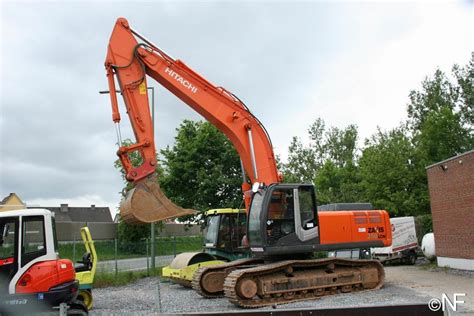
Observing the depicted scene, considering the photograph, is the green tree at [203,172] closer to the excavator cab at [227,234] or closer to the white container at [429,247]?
the excavator cab at [227,234]

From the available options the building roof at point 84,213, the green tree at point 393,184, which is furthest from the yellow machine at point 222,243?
the building roof at point 84,213

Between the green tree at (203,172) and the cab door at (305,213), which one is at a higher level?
the green tree at (203,172)

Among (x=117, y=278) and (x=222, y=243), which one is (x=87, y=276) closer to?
(x=222, y=243)

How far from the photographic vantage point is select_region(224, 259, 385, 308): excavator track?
37.6 ft

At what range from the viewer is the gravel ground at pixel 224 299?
1137 centimetres

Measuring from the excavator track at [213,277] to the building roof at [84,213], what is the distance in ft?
187

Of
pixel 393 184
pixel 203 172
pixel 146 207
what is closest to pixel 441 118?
pixel 393 184

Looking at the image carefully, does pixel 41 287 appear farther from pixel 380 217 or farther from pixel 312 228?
pixel 380 217

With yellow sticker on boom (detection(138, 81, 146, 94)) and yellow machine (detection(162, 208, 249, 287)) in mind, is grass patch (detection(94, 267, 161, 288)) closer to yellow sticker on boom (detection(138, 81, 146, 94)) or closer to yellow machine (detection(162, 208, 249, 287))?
yellow machine (detection(162, 208, 249, 287))

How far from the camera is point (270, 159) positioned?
1320 cm

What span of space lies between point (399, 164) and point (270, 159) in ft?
63.6

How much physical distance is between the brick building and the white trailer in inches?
110

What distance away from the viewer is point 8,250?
342 inches

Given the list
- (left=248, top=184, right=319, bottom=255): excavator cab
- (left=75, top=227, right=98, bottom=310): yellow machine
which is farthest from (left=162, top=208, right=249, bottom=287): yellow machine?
(left=75, top=227, right=98, bottom=310): yellow machine
